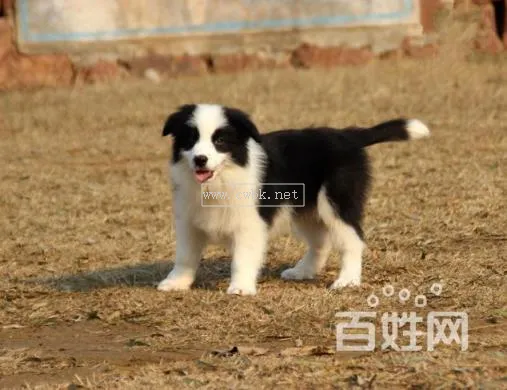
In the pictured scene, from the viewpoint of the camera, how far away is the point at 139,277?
7137mm

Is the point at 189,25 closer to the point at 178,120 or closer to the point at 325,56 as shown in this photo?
the point at 325,56

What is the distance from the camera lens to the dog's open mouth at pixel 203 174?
20.5 ft

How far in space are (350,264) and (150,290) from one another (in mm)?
1129

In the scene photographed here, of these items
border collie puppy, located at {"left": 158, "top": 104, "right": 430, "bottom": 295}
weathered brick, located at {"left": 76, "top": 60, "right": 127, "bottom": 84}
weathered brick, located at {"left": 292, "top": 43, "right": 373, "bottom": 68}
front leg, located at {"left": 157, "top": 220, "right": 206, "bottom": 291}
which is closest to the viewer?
border collie puppy, located at {"left": 158, "top": 104, "right": 430, "bottom": 295}

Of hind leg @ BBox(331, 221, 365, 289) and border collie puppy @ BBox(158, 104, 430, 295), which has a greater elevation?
border collie puppy @ BBox(158, 104, 430, 295)

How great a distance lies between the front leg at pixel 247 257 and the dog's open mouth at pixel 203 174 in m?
0.37

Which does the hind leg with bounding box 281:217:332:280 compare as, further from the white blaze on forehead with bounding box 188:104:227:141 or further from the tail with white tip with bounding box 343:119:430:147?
the white blaze on forehead with bounding box 188:104:227:141

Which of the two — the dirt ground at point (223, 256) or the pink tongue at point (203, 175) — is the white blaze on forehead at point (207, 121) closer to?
the pink tongue at point (203, 175)

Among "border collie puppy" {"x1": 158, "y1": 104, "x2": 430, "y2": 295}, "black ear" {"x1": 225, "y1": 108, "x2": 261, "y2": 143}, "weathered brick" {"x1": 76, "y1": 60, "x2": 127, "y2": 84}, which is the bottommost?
"border collie puppy" {"x1": 158, "y1": 104, "x2": 430, "y2": 295}

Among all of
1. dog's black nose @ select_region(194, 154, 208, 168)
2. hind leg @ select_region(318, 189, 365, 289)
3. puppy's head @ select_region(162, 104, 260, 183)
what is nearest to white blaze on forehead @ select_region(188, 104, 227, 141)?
puppy's head @ select_region(162, 104, 260, 183)

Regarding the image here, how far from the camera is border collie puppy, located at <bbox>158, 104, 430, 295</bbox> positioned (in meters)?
6.35

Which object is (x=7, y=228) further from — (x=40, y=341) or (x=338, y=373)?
(x=338, y=373)

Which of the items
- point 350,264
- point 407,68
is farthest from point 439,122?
point 350,264

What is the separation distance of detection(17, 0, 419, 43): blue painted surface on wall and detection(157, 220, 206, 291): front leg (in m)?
10.4
